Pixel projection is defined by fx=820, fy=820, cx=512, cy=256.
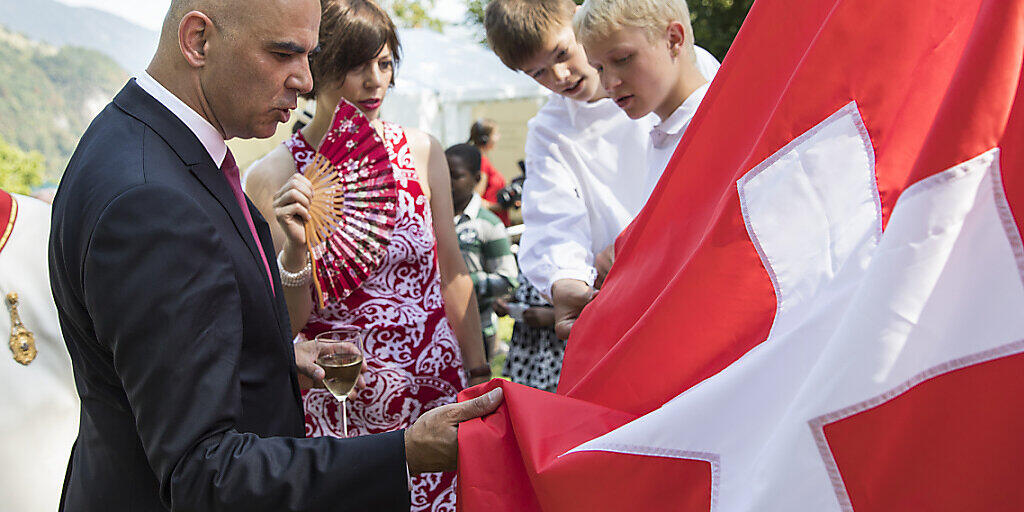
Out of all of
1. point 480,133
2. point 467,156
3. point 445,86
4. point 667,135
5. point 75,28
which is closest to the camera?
point 667,135

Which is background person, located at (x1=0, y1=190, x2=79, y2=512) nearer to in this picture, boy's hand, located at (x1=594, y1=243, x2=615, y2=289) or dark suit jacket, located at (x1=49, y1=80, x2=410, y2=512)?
dark suit jacket, located at (x1=49, y1=80, x2=410, y2=512)

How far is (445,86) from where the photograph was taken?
13086mm

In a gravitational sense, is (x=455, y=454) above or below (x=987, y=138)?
below

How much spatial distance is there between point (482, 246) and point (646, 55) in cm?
303

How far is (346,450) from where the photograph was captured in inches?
60.0

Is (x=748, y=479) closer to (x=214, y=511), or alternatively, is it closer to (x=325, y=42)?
(x=214, y=511)

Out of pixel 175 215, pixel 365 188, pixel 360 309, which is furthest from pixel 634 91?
pixel 175 215

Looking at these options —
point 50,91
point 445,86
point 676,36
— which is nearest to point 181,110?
point 676,36

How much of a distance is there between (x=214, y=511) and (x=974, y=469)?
122 cm

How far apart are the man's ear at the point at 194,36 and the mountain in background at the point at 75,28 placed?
10559 mm

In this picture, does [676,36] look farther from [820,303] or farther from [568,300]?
[820,303]

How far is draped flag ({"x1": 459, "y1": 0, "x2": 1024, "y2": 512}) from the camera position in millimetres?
1237

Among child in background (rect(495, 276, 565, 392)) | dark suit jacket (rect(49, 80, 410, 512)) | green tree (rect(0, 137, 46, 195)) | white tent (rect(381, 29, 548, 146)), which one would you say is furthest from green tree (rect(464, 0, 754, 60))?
dark suit jacket (rect(49, 80, 410, 512))

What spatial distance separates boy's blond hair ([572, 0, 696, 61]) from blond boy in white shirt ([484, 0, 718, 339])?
0.41 m
